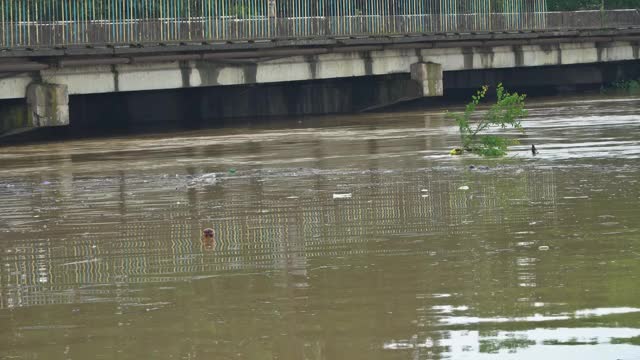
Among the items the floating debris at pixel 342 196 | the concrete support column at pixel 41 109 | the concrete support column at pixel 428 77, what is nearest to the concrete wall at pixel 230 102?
the concrete support column at pixel 428 77

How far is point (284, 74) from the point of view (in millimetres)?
47406

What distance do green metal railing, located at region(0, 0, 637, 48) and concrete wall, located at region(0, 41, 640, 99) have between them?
3.68ft

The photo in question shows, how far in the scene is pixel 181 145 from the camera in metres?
34.0

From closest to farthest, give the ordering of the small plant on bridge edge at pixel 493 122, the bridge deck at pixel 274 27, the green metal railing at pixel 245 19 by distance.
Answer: the small plant on bridge edge at pixel 493 122
the bridge deck at pixel 274 27
the green metal railing at pixel 245 19

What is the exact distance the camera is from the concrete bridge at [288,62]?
40181mm

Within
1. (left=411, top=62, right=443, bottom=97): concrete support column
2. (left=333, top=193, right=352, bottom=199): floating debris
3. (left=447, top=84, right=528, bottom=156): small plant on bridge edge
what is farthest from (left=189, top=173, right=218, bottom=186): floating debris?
(left=411, top=62, right=443, bottom=97): concrete support column

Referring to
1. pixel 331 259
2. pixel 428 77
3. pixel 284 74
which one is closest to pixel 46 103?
pixel 284 74

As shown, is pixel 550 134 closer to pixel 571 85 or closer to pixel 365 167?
pixel 365 167

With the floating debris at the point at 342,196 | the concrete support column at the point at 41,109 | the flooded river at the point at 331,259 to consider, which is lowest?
the flooded river at the point at 331,259

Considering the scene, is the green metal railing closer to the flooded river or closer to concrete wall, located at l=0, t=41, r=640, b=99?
concrete wall, located at l=0, t=41, r=640, b=99

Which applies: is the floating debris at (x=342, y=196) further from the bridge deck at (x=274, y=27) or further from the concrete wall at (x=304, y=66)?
the bridge deck at (x=274, y=27)

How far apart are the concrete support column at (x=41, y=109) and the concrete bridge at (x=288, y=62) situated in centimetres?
4

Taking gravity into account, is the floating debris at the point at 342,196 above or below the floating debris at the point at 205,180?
below

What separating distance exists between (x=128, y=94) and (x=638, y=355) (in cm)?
4378
